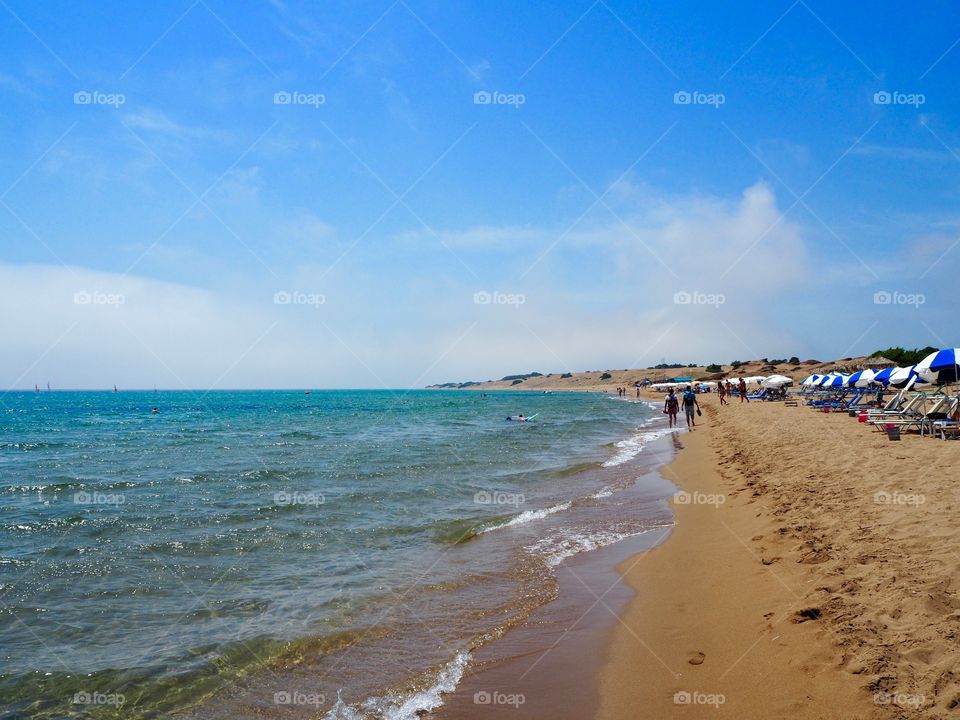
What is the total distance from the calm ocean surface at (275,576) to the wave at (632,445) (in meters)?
0.96

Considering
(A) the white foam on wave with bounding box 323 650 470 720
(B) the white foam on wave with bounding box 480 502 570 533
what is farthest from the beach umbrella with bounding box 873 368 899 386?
(A) the white foam on wave with bounding box 323 650 470 720

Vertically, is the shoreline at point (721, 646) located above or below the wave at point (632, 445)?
above

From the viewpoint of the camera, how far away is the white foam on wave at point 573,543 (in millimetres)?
10062

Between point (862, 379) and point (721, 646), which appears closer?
point (721, 646)

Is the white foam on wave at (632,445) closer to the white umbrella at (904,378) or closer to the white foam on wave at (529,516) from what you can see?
the white foam on wave at (529,516)

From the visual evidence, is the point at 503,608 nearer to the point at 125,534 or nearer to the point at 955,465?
the point at 125,534

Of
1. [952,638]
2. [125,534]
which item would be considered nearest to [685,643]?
[952,638]

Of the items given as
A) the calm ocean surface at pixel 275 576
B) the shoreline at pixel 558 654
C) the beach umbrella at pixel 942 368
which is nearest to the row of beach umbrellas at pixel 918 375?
the beach umbrella at pixel 942 368

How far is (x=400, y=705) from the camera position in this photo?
5371mm

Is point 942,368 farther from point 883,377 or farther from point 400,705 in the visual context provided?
point 400,705

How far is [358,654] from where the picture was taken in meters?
6.53

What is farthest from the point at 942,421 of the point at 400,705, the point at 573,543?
the point at 400,705

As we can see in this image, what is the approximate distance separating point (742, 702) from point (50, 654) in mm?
7413

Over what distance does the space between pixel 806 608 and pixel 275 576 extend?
752cm
